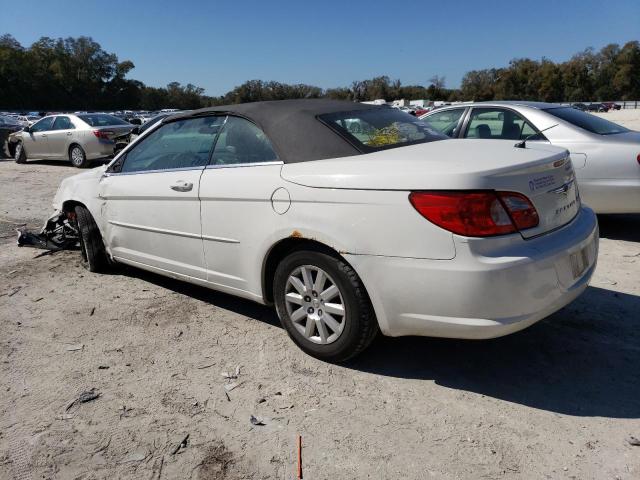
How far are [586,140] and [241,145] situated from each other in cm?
392

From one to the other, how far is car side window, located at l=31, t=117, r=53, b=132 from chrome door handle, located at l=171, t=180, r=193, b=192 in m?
13.0

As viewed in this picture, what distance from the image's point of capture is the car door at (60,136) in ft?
46.0

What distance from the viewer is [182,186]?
3.71 m

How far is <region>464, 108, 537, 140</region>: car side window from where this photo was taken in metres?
5.94

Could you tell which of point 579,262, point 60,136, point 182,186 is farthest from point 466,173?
point 60,136

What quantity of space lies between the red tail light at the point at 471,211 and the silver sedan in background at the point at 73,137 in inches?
502

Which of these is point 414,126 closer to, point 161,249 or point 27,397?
point 161,249

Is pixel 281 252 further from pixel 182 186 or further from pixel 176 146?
pixel 176 146

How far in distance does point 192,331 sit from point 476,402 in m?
2.04

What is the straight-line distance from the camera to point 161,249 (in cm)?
404

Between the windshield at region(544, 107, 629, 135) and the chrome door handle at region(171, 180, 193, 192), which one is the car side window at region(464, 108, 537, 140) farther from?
the chrome door handle at region(171, 180, 193, 192)

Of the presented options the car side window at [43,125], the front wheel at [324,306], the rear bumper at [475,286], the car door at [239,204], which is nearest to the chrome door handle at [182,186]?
the car door at [239,204]

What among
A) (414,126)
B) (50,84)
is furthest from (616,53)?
(414,126)

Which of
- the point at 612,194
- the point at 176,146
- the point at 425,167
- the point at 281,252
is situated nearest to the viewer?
the point at 425,167
